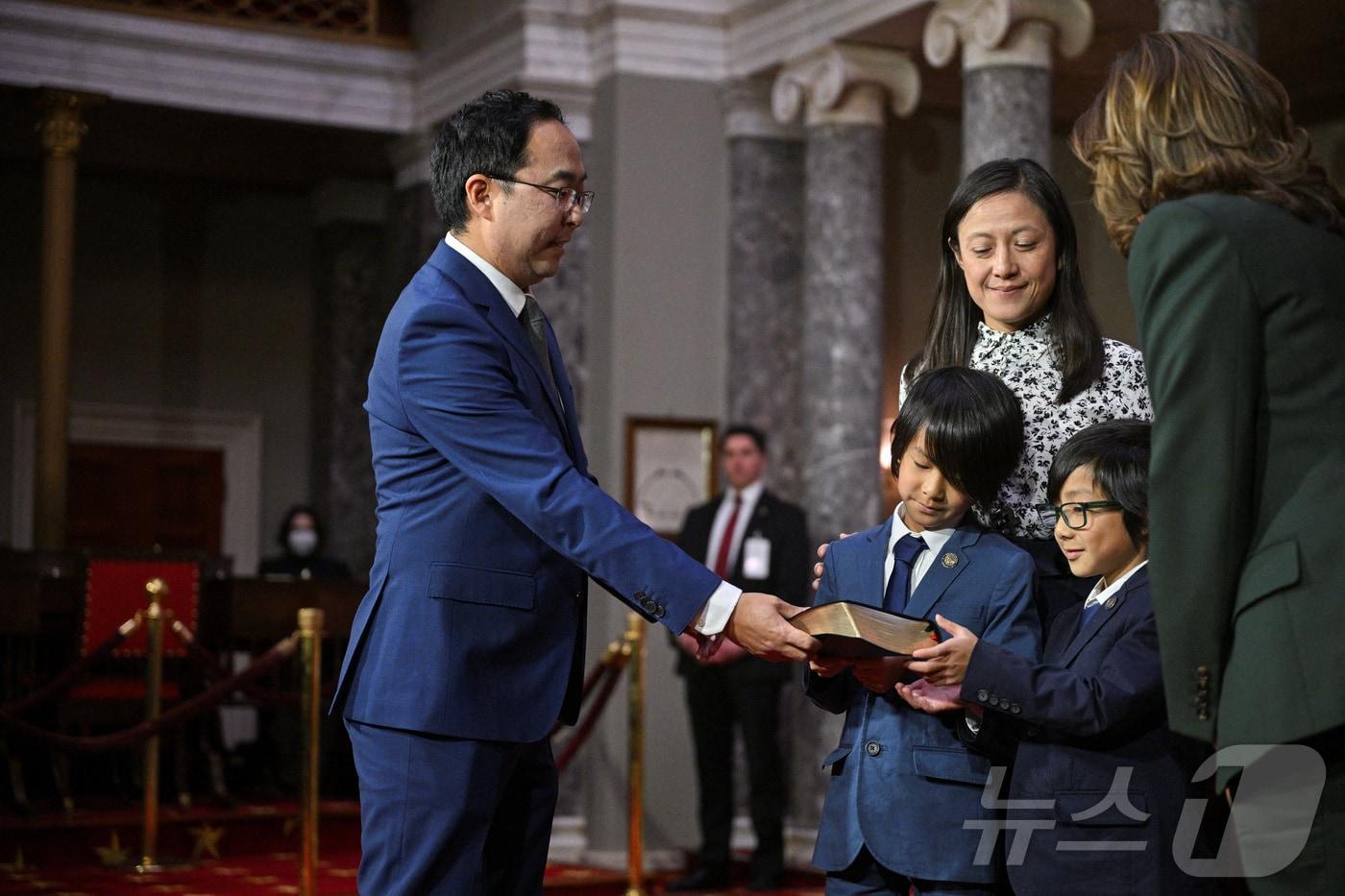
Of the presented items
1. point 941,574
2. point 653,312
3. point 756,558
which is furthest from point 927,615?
point 653,312

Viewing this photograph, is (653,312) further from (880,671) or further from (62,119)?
(880,671)

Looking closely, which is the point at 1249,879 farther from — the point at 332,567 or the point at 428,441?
the point at 332,567

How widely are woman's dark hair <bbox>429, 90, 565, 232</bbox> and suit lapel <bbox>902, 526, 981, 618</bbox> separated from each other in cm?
101

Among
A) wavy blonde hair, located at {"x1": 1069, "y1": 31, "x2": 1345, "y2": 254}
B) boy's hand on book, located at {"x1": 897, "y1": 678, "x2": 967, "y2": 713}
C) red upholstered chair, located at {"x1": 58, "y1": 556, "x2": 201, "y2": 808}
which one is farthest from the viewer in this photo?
red upholstered chair, located at {"x1": 58, "y1": 556, "x2": 201, "y2": 808}

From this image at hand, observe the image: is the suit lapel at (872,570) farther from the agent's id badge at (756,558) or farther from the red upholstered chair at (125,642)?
the red upholstered chair at (125,642)

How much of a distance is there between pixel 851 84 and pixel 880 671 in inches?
242

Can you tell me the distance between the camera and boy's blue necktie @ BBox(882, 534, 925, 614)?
2.97 metres

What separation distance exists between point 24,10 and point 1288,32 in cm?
666

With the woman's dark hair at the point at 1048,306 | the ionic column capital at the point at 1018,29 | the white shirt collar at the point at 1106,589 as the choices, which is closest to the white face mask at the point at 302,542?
the ionic column capital at the point at 1018,29

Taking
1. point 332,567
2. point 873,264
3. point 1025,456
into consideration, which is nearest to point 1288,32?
point 873,264

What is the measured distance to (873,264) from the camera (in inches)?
341

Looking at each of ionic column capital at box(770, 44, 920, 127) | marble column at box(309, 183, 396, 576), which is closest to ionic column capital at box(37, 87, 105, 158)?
marble column at box(309, 183, 396, 576)

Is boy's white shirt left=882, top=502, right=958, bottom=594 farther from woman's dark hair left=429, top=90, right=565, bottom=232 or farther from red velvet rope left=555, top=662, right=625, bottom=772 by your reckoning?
red velvet rope left=555, top=662, right=625, bottom=772

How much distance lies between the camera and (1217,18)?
6.26m
